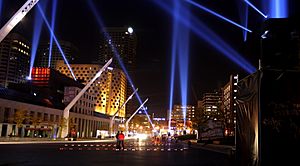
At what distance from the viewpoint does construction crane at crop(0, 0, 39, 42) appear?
34.6 metres

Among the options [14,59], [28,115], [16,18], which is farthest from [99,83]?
[16,18]

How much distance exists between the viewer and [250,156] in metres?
6.31

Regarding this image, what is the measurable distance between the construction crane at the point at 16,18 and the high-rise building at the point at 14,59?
13577 centimetres

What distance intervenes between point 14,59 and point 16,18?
509 ft

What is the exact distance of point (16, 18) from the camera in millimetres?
Result: 35406

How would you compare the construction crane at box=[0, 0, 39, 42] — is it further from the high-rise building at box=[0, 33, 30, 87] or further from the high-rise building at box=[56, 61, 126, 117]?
the high-rise building at box=[56, 61, 126, 117]

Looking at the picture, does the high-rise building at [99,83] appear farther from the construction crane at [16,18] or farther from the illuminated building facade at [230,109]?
the construction crane at [16,18]

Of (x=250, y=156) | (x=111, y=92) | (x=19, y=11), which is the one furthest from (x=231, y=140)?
(x=111, y=92)

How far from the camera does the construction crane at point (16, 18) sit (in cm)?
3456

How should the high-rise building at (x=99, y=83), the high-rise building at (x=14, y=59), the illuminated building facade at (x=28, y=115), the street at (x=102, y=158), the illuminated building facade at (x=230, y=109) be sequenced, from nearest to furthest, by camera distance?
the street at (x=102, y=158) → the illuminated building facade at (x=230, y=109) → the illuminated building facade at (x=28, y=115) → the high-rise building at (x=14, y=59) → the high-rise building at (x=99, y=83)

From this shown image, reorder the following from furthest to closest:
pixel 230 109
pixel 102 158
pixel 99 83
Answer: pixel 99 83, pixel 230 109, pixel 102 158

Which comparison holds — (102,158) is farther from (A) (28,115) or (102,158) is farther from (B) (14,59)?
(B) (14,59)

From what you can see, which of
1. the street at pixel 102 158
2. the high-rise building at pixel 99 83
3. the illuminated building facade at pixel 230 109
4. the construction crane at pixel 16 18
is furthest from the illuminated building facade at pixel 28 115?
the high-rise building at pixel 99 83

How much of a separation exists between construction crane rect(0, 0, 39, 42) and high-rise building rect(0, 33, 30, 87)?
445 ft
